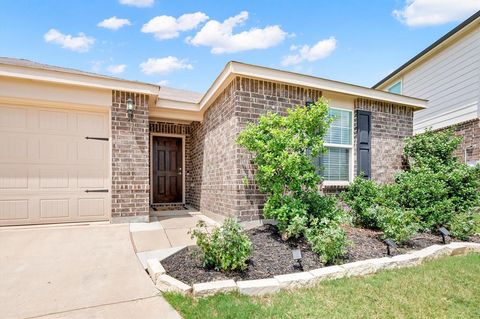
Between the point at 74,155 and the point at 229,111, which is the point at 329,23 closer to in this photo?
Result: the point at 229,111

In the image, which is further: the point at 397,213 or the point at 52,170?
the point at 52,170

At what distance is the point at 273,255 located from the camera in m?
3.53

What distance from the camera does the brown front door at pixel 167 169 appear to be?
7.78 metres

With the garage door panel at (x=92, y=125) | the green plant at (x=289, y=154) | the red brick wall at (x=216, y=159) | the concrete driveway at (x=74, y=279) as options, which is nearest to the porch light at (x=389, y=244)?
the green plant at (x=289, y=154)

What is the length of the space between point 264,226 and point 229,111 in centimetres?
232

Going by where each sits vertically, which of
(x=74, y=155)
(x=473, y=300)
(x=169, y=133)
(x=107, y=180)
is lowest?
(x=473, y=300)

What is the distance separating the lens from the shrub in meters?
2.95

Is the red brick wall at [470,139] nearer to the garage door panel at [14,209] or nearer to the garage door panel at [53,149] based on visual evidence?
the garage door panel at [53,149]

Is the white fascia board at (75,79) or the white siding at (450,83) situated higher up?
the white siding at (450,83)

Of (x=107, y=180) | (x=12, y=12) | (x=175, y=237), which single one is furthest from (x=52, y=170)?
(x=12, y=12)

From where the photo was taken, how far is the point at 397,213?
13.7 feet

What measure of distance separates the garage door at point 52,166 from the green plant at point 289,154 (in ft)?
10.8

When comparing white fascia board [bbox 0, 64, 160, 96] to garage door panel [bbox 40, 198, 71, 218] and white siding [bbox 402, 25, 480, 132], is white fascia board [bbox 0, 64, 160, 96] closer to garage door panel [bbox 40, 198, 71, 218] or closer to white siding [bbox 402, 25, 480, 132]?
garage door panel [bbox 40, 198, 71, 218]

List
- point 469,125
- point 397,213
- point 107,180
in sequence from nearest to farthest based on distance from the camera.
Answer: point 397,213 → point 107,180 → point 469,125
